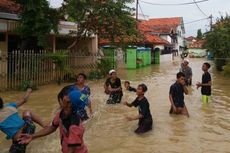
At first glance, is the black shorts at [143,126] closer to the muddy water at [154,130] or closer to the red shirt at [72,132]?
the muddy water at [154,130]

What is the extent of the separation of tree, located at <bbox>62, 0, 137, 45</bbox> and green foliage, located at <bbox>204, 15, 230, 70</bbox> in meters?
9.62

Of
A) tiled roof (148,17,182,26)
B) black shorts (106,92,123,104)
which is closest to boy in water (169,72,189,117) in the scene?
black shorts (106,92,123,104)

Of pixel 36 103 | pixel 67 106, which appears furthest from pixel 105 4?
pixel 67 106

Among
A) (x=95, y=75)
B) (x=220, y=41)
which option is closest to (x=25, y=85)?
(x=95, y=75)

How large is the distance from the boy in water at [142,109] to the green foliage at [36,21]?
848 cm

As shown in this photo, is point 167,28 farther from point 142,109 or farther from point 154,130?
point 142,109

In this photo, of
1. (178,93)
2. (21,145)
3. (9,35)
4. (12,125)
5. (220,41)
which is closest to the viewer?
(12,125)

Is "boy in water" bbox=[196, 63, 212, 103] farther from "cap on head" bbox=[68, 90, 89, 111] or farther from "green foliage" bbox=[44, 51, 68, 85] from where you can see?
"cap on head" bbox=[68, 90, 89, 111]

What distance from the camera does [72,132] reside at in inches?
162

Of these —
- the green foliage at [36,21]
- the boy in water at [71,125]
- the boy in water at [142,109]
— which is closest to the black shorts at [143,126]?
the boy in water at [142,109]

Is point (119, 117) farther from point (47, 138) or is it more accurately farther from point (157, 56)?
point (157, 56)

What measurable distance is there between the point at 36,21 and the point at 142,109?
29.3 ft

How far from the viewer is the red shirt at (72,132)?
4133 millimetres

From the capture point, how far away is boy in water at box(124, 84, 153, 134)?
788 centimetres
